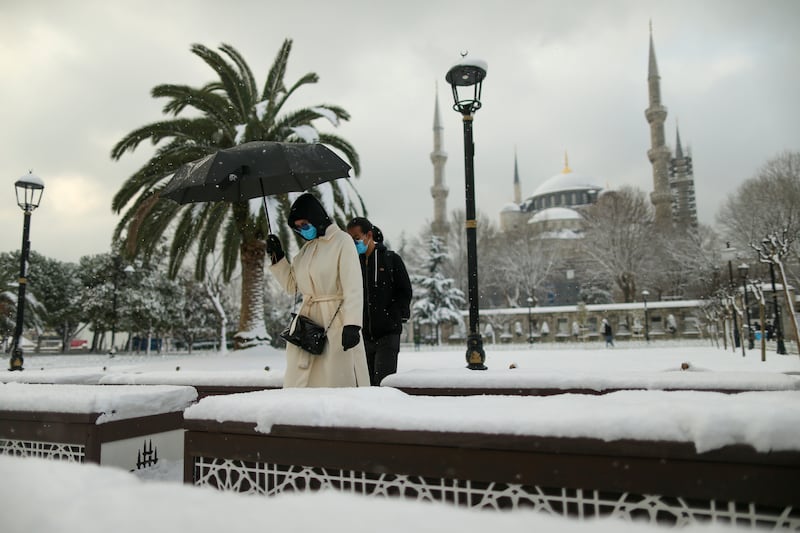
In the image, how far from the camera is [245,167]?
444 centimetres

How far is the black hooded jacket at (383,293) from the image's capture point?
4.71m

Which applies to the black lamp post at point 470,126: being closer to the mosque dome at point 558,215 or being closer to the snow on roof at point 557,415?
the snow on roof at point 557,415

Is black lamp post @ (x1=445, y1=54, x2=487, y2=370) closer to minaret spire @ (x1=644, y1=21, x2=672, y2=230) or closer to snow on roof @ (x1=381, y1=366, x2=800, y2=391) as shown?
snow on roof @ (x1=381, y1=366, x2=800, y2=391)

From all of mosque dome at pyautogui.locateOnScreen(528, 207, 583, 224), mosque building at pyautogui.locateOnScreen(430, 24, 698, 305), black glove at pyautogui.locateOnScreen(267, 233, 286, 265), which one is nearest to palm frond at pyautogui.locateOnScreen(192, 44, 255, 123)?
black glove at pyautogui.locateOnScreen(267, 233, 286, 265)

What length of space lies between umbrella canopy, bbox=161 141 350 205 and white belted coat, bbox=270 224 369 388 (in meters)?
0.71

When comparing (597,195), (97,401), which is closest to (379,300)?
(97,401)

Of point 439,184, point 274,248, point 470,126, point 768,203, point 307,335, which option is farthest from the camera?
point 439,184

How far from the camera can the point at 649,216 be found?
47.5m

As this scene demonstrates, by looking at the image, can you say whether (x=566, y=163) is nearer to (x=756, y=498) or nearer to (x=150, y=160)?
(x=150, y=160)

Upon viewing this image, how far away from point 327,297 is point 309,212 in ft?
2.04

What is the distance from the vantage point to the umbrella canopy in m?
4.29

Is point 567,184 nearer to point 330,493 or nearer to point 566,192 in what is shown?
point 566,192

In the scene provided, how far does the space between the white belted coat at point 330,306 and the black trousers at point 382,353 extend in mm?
791

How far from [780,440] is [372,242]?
Result: 3.74 m
